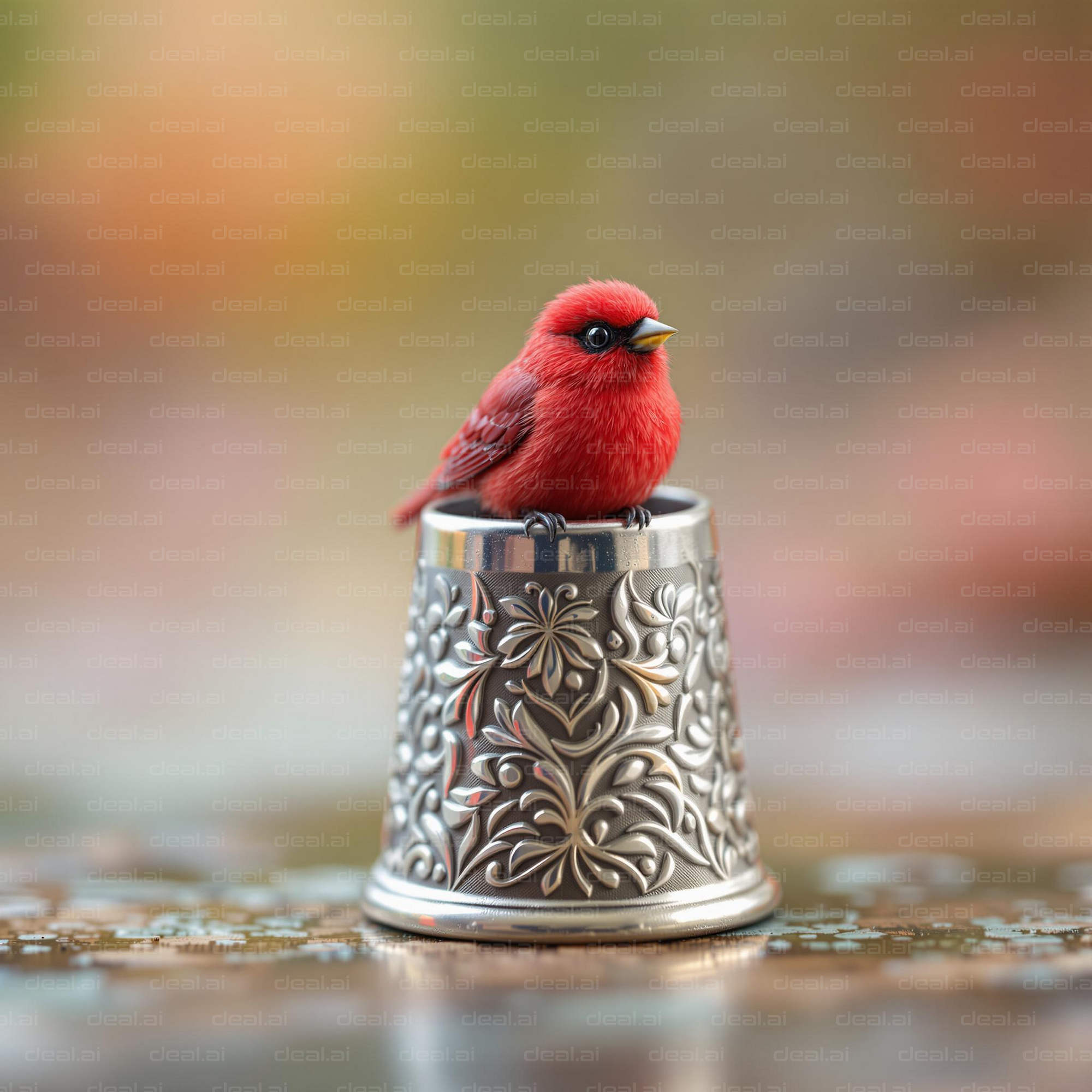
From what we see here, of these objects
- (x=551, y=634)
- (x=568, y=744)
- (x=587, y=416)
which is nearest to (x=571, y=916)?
(x=568, y=744)

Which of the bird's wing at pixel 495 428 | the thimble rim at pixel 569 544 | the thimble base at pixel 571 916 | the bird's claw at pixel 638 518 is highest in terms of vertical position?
the bird's wing at pixel 495 428

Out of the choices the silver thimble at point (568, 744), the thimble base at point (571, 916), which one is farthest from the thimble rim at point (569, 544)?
the thimble base at point (571, 916)

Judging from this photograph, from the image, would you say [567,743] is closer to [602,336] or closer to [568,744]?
[568,744]

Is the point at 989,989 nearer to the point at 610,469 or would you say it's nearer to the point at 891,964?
the point at 891,964

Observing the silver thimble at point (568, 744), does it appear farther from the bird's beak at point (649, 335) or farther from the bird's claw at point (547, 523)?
the bird's beak at point (649, 335)

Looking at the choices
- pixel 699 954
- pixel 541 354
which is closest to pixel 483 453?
pixel 541 354

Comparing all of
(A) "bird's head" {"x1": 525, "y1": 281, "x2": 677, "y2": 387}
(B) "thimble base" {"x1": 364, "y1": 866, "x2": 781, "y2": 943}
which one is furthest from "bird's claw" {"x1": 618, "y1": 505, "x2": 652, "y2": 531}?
(B) "thimble base" {"x1": 364, "y1": 866, "x2": 781, "y2": 943}

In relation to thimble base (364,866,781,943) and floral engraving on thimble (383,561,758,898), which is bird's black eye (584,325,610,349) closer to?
floral engraving on thimble (383,561,758,898)
